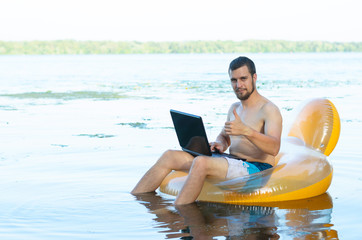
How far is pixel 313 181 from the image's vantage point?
237 inches

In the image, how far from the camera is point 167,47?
118 meters

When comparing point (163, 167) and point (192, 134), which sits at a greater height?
point (192, 134)

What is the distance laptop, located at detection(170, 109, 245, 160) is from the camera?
5.51 m

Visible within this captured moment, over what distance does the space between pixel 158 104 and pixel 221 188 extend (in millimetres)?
10269

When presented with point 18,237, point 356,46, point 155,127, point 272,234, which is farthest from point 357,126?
point 356,46

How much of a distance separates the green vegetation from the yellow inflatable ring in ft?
334

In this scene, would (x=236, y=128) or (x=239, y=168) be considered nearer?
(x=236, y=128)

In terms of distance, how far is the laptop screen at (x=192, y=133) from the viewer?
5.50 m

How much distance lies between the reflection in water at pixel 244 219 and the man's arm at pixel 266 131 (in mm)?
595

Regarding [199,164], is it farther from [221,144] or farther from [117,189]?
[117,189]

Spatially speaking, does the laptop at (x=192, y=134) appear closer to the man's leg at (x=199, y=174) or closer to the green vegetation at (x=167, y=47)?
the man's leg at (x=199, y=174)

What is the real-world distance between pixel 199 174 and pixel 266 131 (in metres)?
0.73

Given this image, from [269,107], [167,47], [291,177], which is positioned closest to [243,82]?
[269,107]

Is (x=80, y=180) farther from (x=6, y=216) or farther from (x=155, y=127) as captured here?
(x=155, y=127)
